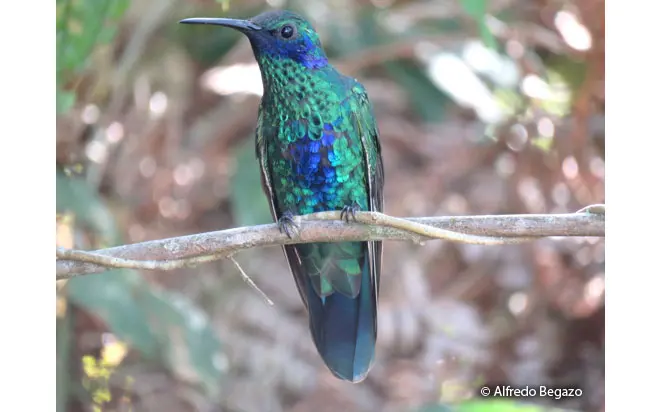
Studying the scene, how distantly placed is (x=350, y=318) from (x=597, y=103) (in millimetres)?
905

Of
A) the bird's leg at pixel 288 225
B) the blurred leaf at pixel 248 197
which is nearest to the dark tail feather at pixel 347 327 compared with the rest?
the bird's leg at pixel 288 225

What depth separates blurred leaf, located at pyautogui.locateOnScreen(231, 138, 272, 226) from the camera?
281 centimetres

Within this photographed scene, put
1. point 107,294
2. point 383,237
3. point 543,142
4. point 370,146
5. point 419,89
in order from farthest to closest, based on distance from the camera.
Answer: point 419,89, point 543,142, point 107,294, point 370,146, point 383,237

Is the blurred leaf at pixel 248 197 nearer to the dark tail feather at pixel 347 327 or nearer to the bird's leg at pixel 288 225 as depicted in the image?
the dark tail feather at pixel 347 327

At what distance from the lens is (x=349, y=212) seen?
7.36 feet

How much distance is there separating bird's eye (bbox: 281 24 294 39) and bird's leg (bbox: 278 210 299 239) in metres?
0.45

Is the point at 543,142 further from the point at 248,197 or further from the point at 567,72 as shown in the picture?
the point at 248,197

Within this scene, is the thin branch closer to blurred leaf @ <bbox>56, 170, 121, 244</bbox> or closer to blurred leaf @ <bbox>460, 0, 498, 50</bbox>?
blurred leaf @ <bbox>56, 170, 121, 244</bbox>

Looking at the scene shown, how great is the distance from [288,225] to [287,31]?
494mm

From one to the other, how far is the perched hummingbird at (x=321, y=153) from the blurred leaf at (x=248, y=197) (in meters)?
Answer: 0.38

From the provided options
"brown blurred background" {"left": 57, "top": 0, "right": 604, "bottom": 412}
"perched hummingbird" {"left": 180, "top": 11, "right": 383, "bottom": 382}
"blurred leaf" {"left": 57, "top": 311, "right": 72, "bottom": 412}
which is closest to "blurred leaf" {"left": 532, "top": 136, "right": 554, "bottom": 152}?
"brown blurred background" {"left": 57, "top": 0, "right": 604, "bottom": 412}

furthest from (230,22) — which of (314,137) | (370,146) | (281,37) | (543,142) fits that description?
(543,142)

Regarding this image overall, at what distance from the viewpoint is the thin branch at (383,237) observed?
Result: 73.5 inches
